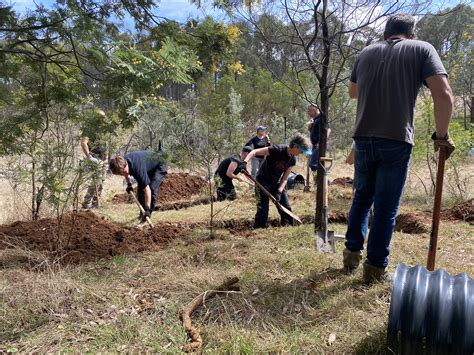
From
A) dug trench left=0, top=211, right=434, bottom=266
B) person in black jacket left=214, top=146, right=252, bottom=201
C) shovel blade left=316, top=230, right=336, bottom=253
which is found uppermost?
person in black jacket left=214, top=146, right=252, bottom=201

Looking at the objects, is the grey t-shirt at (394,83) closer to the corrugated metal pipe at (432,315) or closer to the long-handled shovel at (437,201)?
the long-handled shovel at (437,201)

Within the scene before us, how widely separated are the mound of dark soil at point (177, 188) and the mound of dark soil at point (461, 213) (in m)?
5.47

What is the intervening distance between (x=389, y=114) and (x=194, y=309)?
6.48 ft

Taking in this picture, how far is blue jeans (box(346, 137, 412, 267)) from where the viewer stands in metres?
2.83

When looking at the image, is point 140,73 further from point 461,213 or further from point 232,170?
point 461,213

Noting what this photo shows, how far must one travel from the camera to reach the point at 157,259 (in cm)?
419

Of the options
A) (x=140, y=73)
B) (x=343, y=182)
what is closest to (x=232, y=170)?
(x=140, y=73)

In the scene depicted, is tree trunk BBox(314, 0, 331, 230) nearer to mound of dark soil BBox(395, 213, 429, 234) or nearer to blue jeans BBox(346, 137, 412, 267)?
blue jeans BBox(346, 137, 412, 267)

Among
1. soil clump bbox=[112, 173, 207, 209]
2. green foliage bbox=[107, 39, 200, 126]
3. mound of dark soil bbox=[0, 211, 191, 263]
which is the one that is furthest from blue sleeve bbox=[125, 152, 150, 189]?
soil clump bbox=[112, 173, 207, 209]

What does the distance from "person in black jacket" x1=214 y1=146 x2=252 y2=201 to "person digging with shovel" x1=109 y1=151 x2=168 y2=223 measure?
96cm

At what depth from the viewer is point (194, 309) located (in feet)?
9.64

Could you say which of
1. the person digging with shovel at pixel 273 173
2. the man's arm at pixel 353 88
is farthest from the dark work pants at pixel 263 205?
the man's arm at pixel 353 88

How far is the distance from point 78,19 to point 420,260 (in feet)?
12.7

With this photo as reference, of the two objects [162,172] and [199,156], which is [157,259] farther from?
[162,172]
